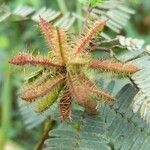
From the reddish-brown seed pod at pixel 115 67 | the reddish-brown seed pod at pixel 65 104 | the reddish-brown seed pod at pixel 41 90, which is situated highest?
the reddish-brown seed pod at pixel 115 67

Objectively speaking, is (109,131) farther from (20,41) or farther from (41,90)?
(20,41)

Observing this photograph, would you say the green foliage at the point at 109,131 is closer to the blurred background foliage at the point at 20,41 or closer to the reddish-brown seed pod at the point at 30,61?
the reddish-brown seed pod at the point at 30,61

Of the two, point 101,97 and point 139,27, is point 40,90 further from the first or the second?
point 139,27

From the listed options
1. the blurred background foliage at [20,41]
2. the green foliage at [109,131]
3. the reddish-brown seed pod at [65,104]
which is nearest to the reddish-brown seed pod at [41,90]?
the reddish-brown seed pod at [65,104]

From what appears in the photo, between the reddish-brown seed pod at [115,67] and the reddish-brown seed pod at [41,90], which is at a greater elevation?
the reddish-brown seed pod at [115,67]

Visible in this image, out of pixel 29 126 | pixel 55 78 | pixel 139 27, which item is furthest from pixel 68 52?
pixel 139 27

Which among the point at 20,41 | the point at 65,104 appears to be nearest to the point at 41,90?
the point at 65,104

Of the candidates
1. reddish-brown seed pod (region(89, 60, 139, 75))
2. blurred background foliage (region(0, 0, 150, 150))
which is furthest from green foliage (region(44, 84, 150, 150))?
blurred background foliage (region(0, 0, 150, 150))

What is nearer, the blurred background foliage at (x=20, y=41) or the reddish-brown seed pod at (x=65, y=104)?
the reddish-brown seed pod at (x=65, y=104)
